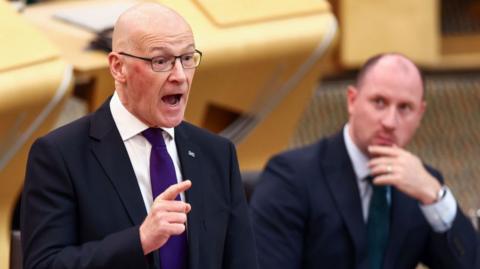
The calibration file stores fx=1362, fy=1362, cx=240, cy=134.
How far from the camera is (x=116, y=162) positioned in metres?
2.03

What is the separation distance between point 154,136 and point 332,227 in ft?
3.29

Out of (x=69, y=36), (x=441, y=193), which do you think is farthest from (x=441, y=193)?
(x=69, y=36)

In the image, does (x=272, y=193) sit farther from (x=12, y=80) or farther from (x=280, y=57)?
(x=280, y=57)

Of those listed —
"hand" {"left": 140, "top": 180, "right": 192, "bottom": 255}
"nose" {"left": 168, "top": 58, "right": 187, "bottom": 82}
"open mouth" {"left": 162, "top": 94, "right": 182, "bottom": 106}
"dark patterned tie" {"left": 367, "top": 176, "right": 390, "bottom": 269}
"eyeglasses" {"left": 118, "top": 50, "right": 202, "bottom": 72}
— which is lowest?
"dark patterned tie" {"left": 367, "top": 176, "right": 390, "bottom": 269}

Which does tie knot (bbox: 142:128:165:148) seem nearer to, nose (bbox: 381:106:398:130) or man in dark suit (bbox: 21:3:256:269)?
man in dark suit (bbox: 21:3:256:269)

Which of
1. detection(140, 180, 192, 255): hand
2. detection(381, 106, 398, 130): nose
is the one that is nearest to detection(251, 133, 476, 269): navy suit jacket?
detection(381, 106, 398, 130): nose

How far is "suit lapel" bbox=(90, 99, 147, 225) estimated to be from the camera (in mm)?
2016

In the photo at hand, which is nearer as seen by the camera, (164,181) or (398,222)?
(164,181)

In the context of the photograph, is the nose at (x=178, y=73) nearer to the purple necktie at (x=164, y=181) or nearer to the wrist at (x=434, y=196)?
the purple necktie at (x=164, y=181)

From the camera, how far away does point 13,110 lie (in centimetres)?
331

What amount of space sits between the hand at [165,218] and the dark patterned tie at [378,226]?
113 cm

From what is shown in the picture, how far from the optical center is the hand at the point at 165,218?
1882mm

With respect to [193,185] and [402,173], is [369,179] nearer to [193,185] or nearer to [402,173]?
[402,173]

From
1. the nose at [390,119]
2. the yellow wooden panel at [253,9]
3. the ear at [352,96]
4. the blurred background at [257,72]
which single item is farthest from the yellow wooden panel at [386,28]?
the nose at [390,119]
